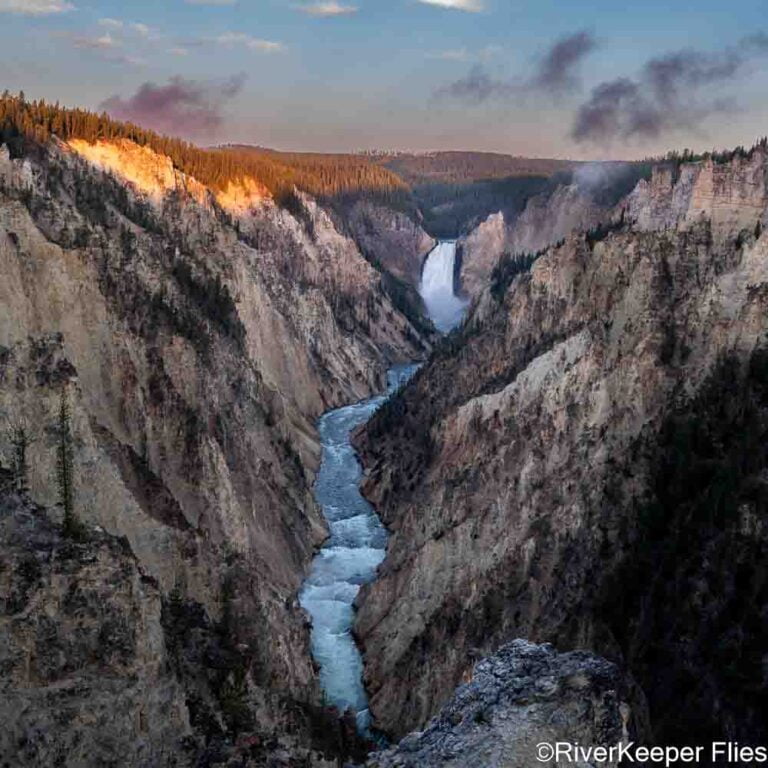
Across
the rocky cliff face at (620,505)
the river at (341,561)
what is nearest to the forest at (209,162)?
the river at (341,561)

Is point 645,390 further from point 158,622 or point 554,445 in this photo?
point 158,622

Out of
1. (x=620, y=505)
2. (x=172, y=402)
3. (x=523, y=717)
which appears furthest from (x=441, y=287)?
(x=523, y=717)

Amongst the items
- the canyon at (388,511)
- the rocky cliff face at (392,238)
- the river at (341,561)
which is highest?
the rocky cliff face at (392,238)

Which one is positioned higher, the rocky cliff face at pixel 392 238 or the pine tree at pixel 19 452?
the rocky cliff face at pixel 392 238

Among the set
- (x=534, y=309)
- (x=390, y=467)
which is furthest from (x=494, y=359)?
(x=390, y=467)

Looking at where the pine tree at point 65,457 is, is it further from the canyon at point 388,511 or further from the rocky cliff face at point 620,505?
the rocky cliff face at point 620,505

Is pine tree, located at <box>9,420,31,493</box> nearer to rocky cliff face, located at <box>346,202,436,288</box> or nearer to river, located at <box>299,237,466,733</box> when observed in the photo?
river, located at <box>299,237,466,733</box>

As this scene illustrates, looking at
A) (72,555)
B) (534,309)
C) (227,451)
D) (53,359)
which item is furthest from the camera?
(534,309)
